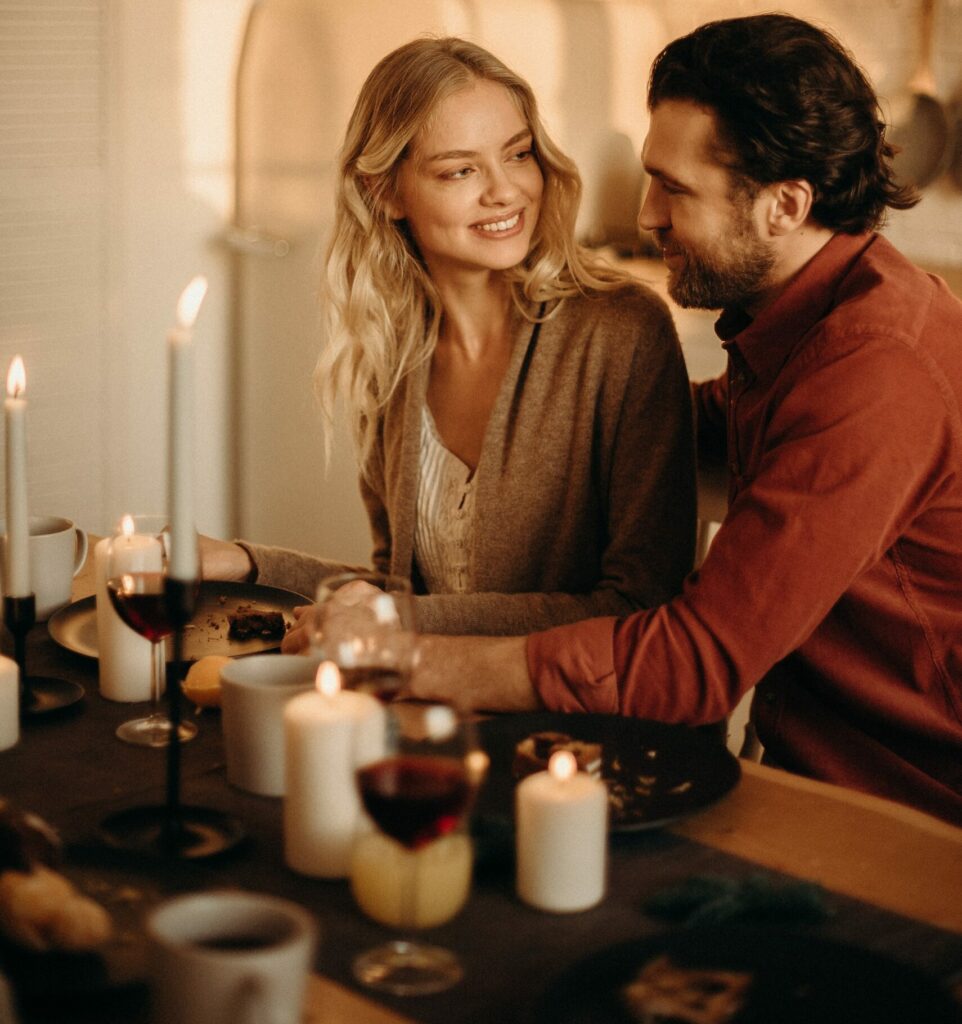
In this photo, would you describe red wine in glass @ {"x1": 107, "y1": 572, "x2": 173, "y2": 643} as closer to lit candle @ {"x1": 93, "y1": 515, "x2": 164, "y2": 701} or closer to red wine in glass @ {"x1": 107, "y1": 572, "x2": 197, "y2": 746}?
red wine in glass @ {"x1": 107, "y1": 572, "x2": 197, "y2": 746}

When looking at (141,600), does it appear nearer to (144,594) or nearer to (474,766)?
(144,594)

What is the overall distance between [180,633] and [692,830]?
45 cm

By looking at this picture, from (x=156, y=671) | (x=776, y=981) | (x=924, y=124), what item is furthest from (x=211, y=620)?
(x=924, y=124)

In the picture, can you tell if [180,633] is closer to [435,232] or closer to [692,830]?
[692,830]

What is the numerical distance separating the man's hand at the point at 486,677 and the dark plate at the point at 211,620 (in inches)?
8.8

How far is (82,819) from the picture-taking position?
117 centimetres

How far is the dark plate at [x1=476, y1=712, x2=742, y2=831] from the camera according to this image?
1.18 m

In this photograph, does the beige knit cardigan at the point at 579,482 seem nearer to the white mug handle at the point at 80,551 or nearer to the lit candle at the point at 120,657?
the white mug handle at the point at 80,551

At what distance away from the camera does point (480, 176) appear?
1983 millimetres

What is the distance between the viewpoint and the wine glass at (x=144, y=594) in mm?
1204

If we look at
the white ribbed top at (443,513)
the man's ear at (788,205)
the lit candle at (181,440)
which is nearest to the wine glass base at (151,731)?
the lit candle at (181,440)

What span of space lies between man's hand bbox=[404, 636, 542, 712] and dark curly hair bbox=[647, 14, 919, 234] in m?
0.69

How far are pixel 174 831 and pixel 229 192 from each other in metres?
3.11

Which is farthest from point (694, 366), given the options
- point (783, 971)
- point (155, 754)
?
point (783, 971)
